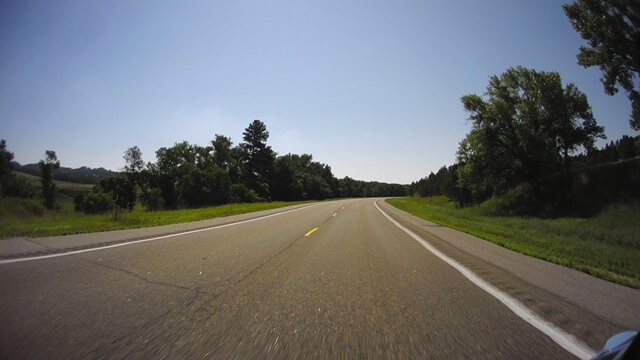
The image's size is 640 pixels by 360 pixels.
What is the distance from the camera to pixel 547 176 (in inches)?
1270

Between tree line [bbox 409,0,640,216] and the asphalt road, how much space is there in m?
28.9

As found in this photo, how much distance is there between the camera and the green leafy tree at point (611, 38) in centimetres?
2367

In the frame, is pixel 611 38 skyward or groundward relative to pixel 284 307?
skyward

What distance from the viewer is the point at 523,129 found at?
30.4 meters

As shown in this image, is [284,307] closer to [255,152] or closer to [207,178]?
[207,178]

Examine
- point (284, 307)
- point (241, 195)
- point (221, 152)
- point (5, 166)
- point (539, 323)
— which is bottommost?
point (539, 323)

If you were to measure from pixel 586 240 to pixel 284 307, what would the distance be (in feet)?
59.7

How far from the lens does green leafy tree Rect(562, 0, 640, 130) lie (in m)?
23.7

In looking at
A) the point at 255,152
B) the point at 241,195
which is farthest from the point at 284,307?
the point at 255,152

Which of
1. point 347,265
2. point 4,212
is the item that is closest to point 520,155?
point 347,265

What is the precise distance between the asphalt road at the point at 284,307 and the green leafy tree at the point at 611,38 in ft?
101

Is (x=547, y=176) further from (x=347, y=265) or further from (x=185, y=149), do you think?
(x=185, y=149)

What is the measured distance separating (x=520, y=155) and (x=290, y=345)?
3650 cm

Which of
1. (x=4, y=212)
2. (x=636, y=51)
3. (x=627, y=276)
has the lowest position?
(x=627, y=276)
